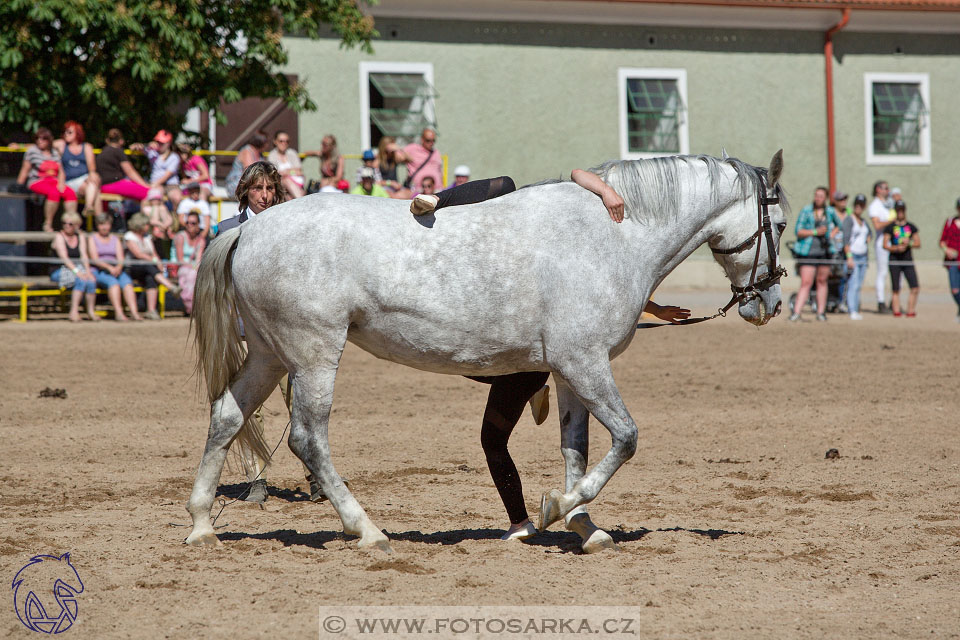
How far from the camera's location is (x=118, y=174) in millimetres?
15062

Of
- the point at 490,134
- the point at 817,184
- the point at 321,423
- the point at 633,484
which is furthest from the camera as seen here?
the point at 817,184

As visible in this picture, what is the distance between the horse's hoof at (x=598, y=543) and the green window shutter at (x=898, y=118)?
795 inches

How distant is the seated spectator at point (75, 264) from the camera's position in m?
14.2

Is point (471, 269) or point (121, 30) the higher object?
point (121, 30)

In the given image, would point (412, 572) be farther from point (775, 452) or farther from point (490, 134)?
point (490, 134)

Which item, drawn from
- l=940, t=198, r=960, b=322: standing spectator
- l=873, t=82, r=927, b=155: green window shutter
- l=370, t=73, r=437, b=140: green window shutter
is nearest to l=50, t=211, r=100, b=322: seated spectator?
l=370, t=73, r=437, b=140: green window shutter

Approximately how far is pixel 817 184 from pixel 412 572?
1995 cm

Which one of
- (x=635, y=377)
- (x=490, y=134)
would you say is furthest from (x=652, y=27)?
(x=635, y=377)

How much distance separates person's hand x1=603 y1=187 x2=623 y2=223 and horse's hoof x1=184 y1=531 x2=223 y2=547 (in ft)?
8.04

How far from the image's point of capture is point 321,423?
16.7 feet

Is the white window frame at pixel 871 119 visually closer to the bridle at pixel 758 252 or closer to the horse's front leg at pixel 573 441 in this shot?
the bridle at pixel 758 252

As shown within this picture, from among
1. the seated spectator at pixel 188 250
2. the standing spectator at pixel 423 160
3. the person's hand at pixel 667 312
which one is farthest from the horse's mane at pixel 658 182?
the standing spectator at pixel 423 160

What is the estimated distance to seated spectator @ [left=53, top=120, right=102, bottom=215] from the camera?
47.4 ft

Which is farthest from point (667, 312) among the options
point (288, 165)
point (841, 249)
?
point (841, 249)
